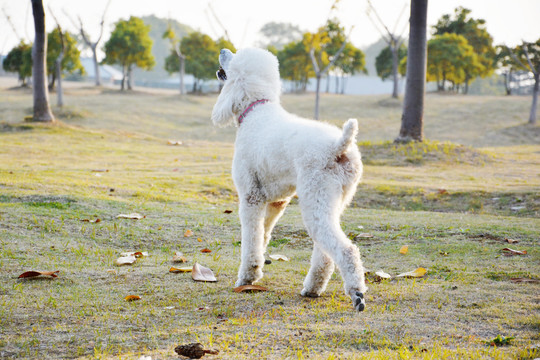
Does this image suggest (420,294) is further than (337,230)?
Yes

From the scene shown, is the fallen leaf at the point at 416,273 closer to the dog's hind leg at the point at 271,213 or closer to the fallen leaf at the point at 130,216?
the dog's hind leg at the point at 271,213

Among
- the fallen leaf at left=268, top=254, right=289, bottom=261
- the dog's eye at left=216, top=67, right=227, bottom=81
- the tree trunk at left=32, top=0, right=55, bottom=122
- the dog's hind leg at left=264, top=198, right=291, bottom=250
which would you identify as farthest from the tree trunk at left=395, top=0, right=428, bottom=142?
the tree trunk at left=32, top=0, right=55, bottom=122

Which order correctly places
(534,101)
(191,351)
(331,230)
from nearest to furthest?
(191,351), (331,230), (534,101)

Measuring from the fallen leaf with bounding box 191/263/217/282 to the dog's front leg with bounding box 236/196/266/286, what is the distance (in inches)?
12.1

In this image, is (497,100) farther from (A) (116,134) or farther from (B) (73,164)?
(B) (73,164)

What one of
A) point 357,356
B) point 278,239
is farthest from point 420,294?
point 278,239

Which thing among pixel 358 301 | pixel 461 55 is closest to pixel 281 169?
pixel 358 301

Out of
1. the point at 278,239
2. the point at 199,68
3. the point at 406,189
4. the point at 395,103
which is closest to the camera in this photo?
the point at 278,239

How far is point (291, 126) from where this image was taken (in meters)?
4.44

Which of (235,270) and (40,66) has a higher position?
(40,66)

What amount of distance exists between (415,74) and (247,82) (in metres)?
12.8

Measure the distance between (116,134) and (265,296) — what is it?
21.4m

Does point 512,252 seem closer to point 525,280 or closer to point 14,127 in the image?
point 525,280

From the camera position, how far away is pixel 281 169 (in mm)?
4391
